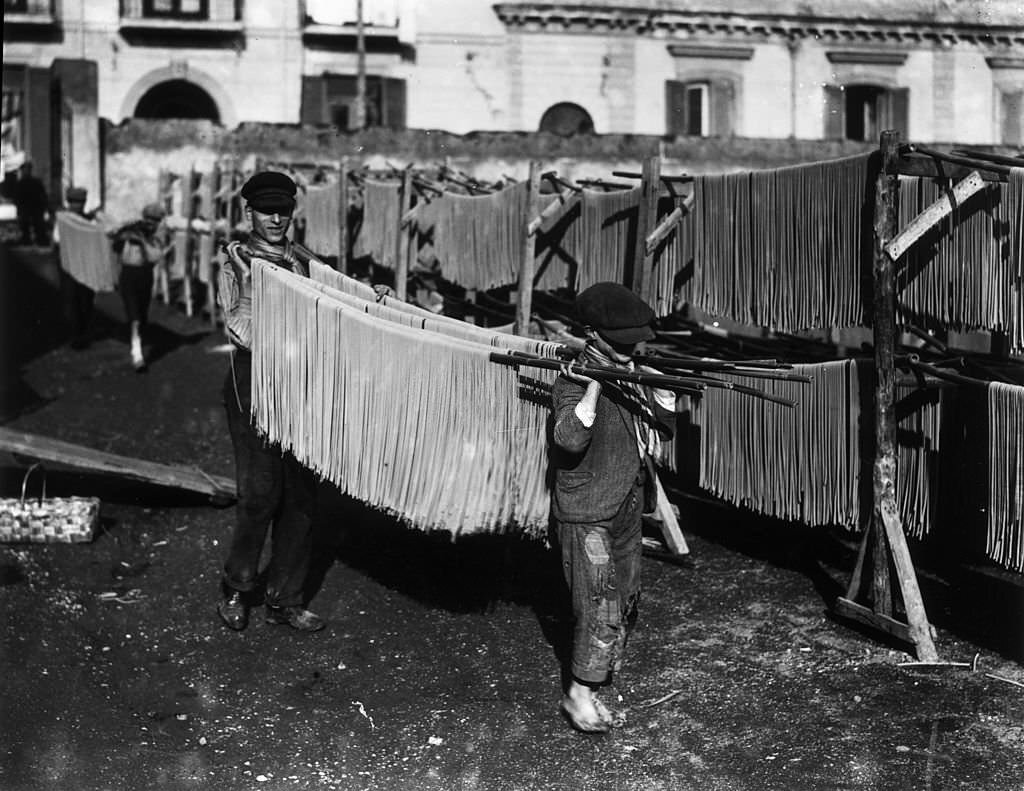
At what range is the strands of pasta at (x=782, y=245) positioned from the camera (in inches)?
216

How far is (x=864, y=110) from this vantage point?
92.9 ft

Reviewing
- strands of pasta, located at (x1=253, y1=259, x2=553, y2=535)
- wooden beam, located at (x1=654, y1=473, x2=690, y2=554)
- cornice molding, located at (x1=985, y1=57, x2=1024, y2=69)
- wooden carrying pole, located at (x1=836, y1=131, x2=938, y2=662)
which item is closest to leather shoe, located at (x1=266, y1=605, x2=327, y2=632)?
strands of pasta, located at (x1=253, y1=259, x2=553, y2=535)

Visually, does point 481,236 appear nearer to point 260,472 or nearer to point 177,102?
point 260,472

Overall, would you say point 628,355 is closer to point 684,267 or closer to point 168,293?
point 684,267

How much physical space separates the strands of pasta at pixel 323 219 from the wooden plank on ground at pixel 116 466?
17.2 feet

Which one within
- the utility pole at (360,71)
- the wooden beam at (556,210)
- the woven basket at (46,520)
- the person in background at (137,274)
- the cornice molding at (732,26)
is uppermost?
the cornice molding at (732,26)

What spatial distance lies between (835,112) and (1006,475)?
81.4 feet

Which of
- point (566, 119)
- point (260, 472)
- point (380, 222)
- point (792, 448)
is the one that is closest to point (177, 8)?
point (566, 119)

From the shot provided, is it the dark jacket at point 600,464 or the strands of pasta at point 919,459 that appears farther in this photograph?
the strands of pasta at point 919,459

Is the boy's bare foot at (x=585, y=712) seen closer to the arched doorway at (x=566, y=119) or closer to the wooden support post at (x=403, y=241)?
the wooden support post at (x=403, y=241)

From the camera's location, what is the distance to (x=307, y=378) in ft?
16.5

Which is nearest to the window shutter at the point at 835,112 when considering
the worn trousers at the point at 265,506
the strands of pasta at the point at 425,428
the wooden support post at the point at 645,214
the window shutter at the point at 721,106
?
the window shutter at the point at 721,106

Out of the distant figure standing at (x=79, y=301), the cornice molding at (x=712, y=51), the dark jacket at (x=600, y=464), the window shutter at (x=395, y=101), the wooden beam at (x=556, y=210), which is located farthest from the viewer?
the cornice molding at (x=712, y=51)

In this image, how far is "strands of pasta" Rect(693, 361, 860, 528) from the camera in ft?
17.9
